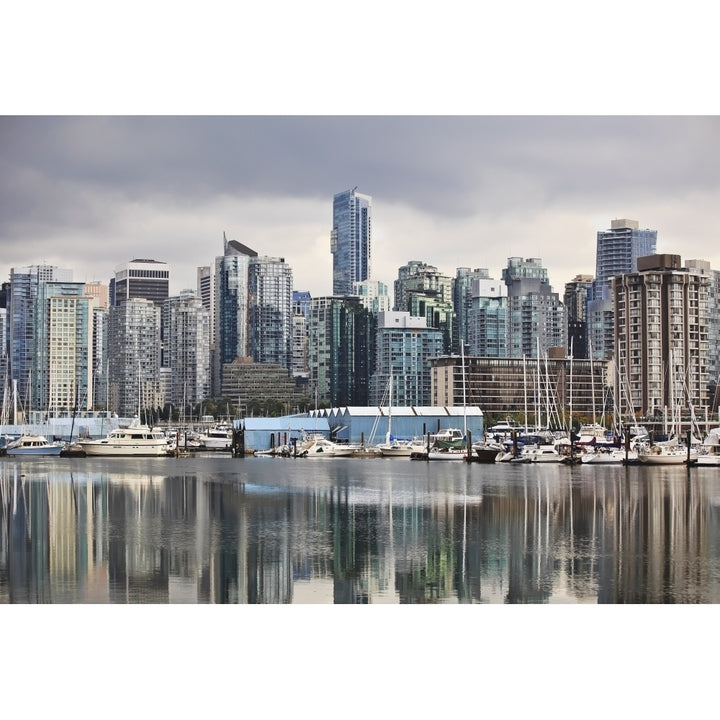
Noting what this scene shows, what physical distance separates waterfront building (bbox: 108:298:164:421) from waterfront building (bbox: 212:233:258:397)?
4.64 metres

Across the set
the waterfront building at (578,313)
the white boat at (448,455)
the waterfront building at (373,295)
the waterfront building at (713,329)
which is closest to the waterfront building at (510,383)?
the waterfront building at (713,329)

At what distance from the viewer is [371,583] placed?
10484mm

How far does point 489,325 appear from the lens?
7731cm

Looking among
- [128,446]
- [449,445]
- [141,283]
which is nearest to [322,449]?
[449,445]

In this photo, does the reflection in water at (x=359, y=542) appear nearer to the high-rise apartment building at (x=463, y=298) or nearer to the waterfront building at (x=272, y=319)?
the high-rise apartment building at (x=463, y=298)

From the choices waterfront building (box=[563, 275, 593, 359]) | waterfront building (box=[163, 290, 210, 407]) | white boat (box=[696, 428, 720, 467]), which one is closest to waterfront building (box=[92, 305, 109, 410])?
waterfront building (box=[163, 290, 210, 407])

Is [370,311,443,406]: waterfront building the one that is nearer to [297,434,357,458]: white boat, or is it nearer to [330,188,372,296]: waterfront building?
[330,188,372,296]: waterfront building

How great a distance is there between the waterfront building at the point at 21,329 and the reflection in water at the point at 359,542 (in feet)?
142

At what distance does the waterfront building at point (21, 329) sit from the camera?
2554 inches

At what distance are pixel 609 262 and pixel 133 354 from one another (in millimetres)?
41908

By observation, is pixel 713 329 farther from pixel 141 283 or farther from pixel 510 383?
pixel 141 283
